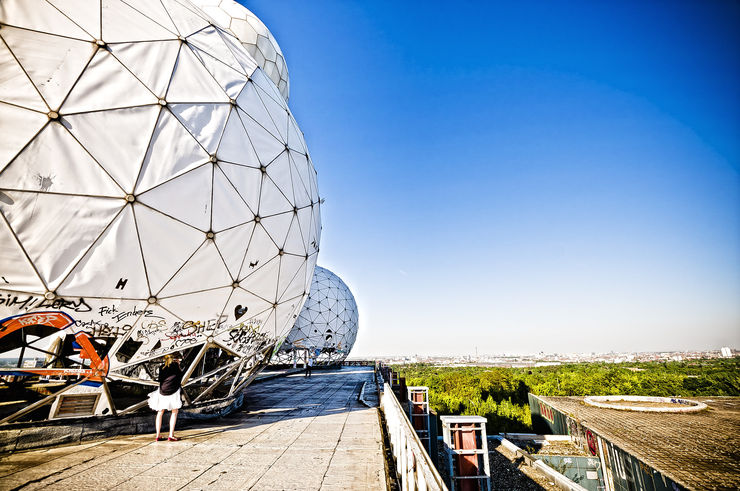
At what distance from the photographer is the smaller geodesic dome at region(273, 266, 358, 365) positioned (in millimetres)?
25688

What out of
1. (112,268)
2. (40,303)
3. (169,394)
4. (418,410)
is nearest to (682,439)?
(418,410)

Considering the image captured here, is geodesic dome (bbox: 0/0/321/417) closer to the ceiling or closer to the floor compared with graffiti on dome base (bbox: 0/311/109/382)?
closer to the ceiling

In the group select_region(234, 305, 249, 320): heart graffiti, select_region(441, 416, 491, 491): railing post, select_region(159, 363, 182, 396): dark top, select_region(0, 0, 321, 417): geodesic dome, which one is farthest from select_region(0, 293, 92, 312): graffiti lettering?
select_region(441, 416, 491, 491): railing post

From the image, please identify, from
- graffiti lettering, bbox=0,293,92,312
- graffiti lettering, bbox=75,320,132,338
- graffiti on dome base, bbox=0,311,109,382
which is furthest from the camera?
graffiti lettering, bbox=75,320,132,338

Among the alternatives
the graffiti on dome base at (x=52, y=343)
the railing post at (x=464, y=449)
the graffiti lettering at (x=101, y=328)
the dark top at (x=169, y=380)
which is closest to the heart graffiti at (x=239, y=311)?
the dark top at (x=169, y=380)

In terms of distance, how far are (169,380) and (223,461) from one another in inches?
81.0

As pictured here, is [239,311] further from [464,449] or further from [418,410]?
[418,410]

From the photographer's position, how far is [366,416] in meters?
7.64

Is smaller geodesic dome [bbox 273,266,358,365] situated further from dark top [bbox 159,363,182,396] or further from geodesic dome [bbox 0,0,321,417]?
dark top [bbox 159,363,182,396]

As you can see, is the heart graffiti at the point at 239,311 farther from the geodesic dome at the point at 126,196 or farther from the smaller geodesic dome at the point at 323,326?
the smaller geodesic dome at the point at 323,326

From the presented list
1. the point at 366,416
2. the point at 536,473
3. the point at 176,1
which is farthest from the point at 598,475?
the point at 176,1

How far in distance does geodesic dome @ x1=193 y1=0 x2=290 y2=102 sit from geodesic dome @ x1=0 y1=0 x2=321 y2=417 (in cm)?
580

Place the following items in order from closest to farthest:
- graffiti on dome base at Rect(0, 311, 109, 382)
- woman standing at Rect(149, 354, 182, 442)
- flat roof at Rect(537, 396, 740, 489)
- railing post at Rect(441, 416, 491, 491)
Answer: graffiti on dome base at Rect(0, 311, 109, 382), woman standing at Rect(149, 354, 182, 442), railing post at Rect(441, 416, 491, 491), flat roof at Rect(537, 396, 740, 489)

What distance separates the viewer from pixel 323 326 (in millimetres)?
26672
